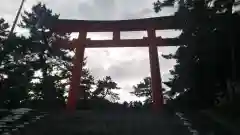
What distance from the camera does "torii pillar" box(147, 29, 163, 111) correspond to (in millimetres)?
15445

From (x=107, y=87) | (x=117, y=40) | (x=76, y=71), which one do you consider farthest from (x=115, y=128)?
(x=107, y=87)

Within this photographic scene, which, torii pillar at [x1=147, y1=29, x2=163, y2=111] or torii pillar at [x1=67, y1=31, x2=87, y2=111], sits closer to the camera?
torii pillar at [x1=147, y1=29, x2=163, y2=111]

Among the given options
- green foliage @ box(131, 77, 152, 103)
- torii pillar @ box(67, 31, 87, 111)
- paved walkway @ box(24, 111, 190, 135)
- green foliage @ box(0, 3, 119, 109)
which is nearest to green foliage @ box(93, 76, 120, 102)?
green foliage @ box(131, 77, 152, 103)

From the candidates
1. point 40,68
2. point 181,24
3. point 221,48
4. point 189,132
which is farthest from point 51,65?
point 189,132

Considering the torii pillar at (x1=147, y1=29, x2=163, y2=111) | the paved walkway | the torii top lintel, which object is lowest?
the paved walkway

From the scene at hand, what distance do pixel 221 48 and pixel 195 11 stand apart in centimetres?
197

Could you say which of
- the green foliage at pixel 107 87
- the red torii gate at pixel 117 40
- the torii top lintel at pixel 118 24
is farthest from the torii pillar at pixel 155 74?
the green foliage at pixel 107 87

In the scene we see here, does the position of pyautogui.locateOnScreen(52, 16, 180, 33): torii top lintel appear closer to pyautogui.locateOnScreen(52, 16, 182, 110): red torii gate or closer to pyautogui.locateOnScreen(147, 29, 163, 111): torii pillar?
pyautogui.locateOnScreen(52, 16, 182, 110): red torii gate

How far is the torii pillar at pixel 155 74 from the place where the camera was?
1545 centimetres

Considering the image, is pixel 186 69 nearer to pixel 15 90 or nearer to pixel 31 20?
pixel 15 90

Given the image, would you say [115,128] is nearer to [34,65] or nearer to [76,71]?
[76,71]

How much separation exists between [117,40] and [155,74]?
112 inches

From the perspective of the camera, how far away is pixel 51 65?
2111 centimetres

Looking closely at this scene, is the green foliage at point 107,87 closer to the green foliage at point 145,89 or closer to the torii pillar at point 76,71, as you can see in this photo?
the green foliage at point 145,89
